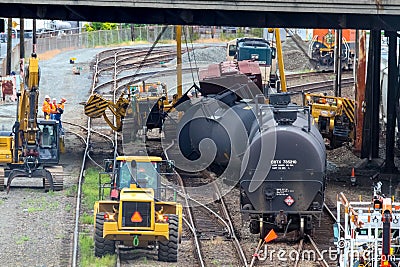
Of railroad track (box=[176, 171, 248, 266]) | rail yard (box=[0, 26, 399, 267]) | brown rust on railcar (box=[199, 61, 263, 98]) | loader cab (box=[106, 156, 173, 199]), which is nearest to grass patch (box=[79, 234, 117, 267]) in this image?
rail yard (box=[0, 26, 399, 267])

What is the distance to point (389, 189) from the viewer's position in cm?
2917

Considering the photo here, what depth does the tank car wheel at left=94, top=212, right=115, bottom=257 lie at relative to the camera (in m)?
20.0

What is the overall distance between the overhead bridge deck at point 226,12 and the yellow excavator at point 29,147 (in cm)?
174

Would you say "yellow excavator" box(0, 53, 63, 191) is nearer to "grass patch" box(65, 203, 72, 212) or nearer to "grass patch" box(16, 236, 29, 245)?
"grass patch" box(65, 203, 72, 212)

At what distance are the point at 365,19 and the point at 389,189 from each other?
4.95 metres

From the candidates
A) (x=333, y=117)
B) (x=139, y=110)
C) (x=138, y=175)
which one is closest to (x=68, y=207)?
(x=138, y=175)

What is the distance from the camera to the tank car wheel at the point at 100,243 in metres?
20.0

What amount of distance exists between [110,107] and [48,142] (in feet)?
22.7

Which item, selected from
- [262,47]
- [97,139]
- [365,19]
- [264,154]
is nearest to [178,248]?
[264,154]

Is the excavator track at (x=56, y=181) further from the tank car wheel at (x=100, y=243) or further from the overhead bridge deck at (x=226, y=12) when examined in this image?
the tank car wheel at (x=100, y=243)

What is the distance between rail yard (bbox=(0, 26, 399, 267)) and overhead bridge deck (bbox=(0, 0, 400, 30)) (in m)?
2.36

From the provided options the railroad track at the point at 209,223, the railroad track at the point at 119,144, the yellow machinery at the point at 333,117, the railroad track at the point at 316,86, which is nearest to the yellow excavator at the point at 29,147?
the railroad track at the point at 119,144

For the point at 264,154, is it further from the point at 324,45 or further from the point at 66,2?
the point at 324,45

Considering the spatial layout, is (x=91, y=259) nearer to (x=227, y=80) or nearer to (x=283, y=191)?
(x=283, y=191)
